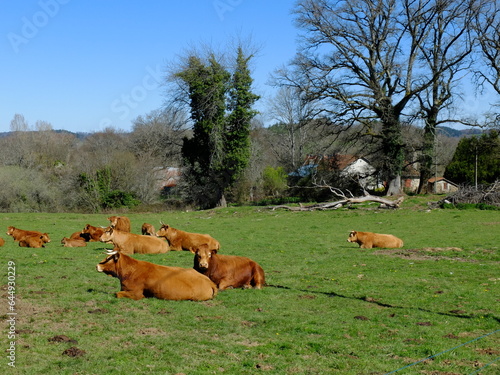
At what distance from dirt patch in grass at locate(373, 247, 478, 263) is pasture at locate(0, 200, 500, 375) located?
94mm

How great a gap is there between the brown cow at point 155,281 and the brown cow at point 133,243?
5.86m

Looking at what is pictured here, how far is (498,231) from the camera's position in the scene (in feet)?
75.2

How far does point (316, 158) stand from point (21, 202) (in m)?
26.2

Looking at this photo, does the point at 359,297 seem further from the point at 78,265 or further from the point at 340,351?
the point at 78,265

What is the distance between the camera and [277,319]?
8.80m

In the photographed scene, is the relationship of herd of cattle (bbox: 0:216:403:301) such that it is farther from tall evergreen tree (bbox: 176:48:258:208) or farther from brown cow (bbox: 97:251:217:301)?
tall evergreen tree (bbox: 176:48:258:208)

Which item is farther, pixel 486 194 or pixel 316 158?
pixel 316 158

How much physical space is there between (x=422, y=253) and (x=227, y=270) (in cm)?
859

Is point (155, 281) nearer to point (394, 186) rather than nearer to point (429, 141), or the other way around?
point (394, 186)

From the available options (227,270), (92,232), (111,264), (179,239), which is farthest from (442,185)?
(111,264)

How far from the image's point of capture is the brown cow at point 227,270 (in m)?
10.9

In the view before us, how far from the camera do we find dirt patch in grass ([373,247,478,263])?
16234mm

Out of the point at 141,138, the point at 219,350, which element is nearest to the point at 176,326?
the point at 219,350

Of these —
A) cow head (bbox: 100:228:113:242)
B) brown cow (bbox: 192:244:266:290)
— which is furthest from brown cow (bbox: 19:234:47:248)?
brown cow (bbox: 192:244:266:290)
